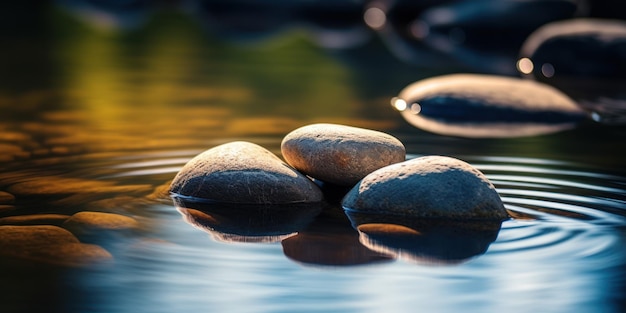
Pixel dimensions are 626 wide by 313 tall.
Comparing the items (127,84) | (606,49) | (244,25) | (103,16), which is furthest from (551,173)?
(103,16)

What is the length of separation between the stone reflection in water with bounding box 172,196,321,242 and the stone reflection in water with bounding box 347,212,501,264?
0.77ft

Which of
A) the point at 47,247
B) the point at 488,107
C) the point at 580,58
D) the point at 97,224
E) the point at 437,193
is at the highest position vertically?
the point at 580,58

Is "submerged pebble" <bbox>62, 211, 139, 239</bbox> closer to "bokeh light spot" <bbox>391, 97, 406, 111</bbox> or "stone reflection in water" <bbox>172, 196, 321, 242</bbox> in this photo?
"stone reflection in water" <bbox>172, 196, 321, 242</bbox>

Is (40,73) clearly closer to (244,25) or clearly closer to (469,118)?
(469,118)

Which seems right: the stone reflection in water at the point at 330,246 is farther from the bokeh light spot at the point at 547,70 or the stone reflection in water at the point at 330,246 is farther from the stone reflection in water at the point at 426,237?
the bokeh light spot at the point at 547,70

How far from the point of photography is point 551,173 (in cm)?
545

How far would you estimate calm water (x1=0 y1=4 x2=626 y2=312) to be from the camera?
3.40 meters

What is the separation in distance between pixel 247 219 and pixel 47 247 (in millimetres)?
879

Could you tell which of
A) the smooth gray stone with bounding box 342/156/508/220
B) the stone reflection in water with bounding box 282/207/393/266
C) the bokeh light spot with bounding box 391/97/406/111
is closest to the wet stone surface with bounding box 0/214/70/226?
the stone reflection in water with bounding box 282/207/393/266

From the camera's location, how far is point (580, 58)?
11086 millimetres

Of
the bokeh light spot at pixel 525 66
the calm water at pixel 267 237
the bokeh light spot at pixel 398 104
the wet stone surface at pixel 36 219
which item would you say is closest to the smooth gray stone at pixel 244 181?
the calm water at pixel 267 237

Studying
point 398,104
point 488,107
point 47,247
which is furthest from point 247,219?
point 398,104

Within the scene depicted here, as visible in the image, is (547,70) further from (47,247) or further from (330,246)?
(47,247)

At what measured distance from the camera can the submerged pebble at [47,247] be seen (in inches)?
147
